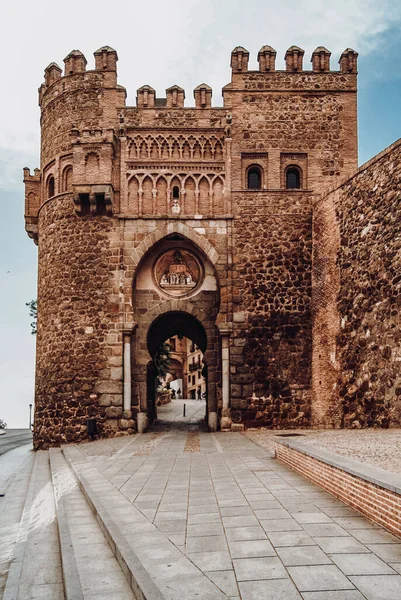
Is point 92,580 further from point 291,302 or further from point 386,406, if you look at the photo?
point 291,302

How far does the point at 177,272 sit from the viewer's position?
16016mm

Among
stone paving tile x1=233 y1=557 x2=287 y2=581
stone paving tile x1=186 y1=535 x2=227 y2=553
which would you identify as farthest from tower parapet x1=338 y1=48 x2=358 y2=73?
stone paving tile x1=233 y1=557 x2=287 y2=581

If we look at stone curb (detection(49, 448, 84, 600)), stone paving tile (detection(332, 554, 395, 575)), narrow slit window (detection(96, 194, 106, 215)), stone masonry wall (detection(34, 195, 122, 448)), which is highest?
narrow slit window (detection(96, 194, 106, 215))

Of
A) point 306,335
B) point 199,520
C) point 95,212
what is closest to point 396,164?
point 306,335

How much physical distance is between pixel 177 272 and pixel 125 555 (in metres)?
11.9

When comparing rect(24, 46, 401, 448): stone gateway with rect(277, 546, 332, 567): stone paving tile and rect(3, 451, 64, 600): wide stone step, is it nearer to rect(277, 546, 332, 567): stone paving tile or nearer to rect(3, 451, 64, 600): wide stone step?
rect(3, 451, 64, 600): wide stone step

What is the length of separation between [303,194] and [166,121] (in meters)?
4.05

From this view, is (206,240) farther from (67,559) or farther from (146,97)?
(67,559)

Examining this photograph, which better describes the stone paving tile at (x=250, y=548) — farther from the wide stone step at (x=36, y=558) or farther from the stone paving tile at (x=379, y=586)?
the wide stone step at (x=36, y=558)

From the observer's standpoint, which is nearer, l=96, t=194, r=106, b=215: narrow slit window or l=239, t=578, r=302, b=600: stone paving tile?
l=239, t=578, r=302, b=600: stone paving tile

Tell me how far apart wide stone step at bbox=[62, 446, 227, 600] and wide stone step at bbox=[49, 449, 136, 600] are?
69 millimetres

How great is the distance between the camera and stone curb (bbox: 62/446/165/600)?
3715 millimetres

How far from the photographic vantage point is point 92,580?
4.17 metres

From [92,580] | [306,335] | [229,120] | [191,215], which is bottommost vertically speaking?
[92,580]
